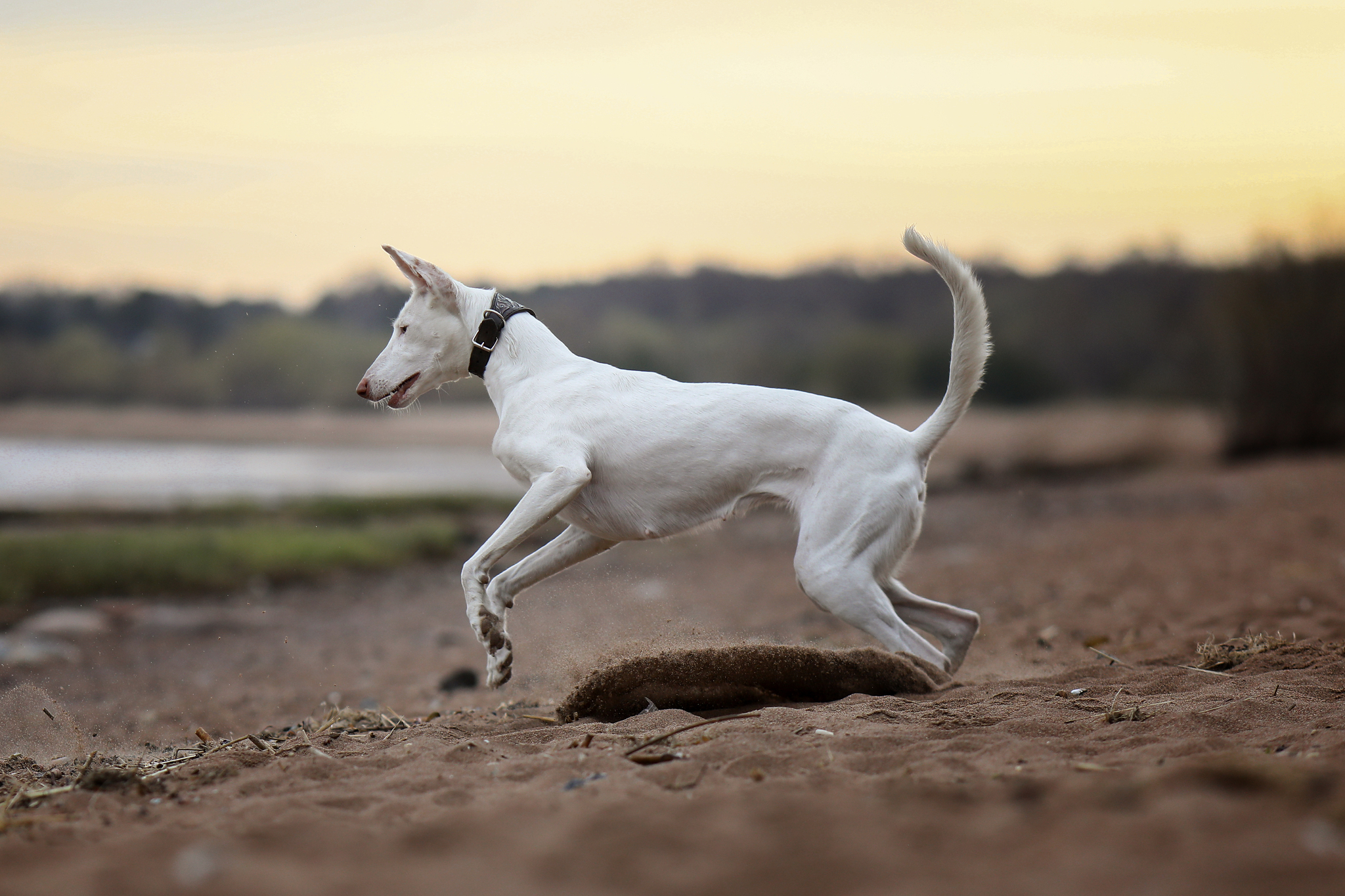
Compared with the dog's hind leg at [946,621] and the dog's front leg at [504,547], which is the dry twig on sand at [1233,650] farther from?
the dog's front leg at [504,547]

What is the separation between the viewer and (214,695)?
7707 millimetres

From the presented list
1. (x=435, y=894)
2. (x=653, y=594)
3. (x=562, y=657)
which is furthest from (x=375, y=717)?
(x=653, y=594)

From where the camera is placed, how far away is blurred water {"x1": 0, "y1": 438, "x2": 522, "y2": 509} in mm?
17234

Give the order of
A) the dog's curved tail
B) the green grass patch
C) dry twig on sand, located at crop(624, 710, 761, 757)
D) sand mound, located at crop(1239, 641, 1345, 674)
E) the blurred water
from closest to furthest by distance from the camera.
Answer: dry twig on sand, located at crop(624, 710, 761, 757) < sand mound, located at crop(1239, 641, 1345, 674) < the dog's curved tail < the green grass patch < the blurred water

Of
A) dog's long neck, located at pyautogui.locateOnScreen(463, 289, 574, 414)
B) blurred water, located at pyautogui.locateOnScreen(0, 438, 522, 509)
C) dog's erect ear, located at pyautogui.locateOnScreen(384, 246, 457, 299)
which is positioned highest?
dog's erect ear, located at pyautogui.locateOnScreen(384, 246, 457, 299)

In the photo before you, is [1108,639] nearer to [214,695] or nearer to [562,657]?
[562,657]

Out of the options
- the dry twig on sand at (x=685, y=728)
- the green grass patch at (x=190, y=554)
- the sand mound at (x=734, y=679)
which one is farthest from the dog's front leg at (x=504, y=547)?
the green grass patch at (x=190, y=554)

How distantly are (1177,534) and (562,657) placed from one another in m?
10.5

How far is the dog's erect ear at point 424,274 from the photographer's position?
5.40m

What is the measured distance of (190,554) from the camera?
13.3m

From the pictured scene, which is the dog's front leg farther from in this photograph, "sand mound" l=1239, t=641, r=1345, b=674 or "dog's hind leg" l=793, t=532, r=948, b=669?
"sand mound" l=1239, t=641, r=1345, b=674

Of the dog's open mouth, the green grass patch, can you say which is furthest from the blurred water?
the dog's open mouth

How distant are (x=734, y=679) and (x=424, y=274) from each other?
259cm

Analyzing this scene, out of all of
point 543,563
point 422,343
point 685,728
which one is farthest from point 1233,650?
point 422,343
